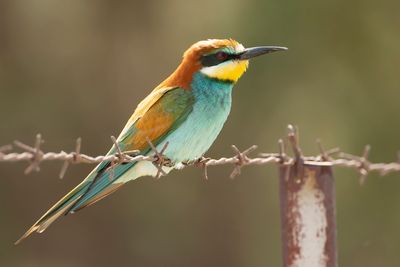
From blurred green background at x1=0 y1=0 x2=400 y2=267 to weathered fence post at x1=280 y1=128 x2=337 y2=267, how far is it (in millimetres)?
5468

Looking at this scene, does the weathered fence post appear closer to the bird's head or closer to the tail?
the tail

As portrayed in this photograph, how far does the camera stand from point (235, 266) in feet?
30.9

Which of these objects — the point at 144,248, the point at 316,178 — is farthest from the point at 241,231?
the point at 316,178

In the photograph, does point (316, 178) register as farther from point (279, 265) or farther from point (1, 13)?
point (1, 13)

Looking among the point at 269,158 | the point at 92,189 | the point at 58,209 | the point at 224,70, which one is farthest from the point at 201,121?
the point at 269,158

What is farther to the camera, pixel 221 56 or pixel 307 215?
pixel 221 56

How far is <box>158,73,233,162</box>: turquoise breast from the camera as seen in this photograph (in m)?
3.88

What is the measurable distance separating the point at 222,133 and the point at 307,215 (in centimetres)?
617

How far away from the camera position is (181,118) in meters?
3.93

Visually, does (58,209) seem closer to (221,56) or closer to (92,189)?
(92,189)

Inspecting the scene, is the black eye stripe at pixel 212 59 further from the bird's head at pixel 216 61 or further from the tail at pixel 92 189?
the tail at pixel 92 189

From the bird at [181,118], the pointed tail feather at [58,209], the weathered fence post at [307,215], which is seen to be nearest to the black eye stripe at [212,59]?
the bird at [181,118]

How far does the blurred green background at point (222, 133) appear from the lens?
27.5ft

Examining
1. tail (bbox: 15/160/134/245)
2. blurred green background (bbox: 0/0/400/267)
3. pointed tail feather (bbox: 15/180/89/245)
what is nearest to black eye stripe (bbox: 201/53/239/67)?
tail (bbox: 15/160/134/245)
